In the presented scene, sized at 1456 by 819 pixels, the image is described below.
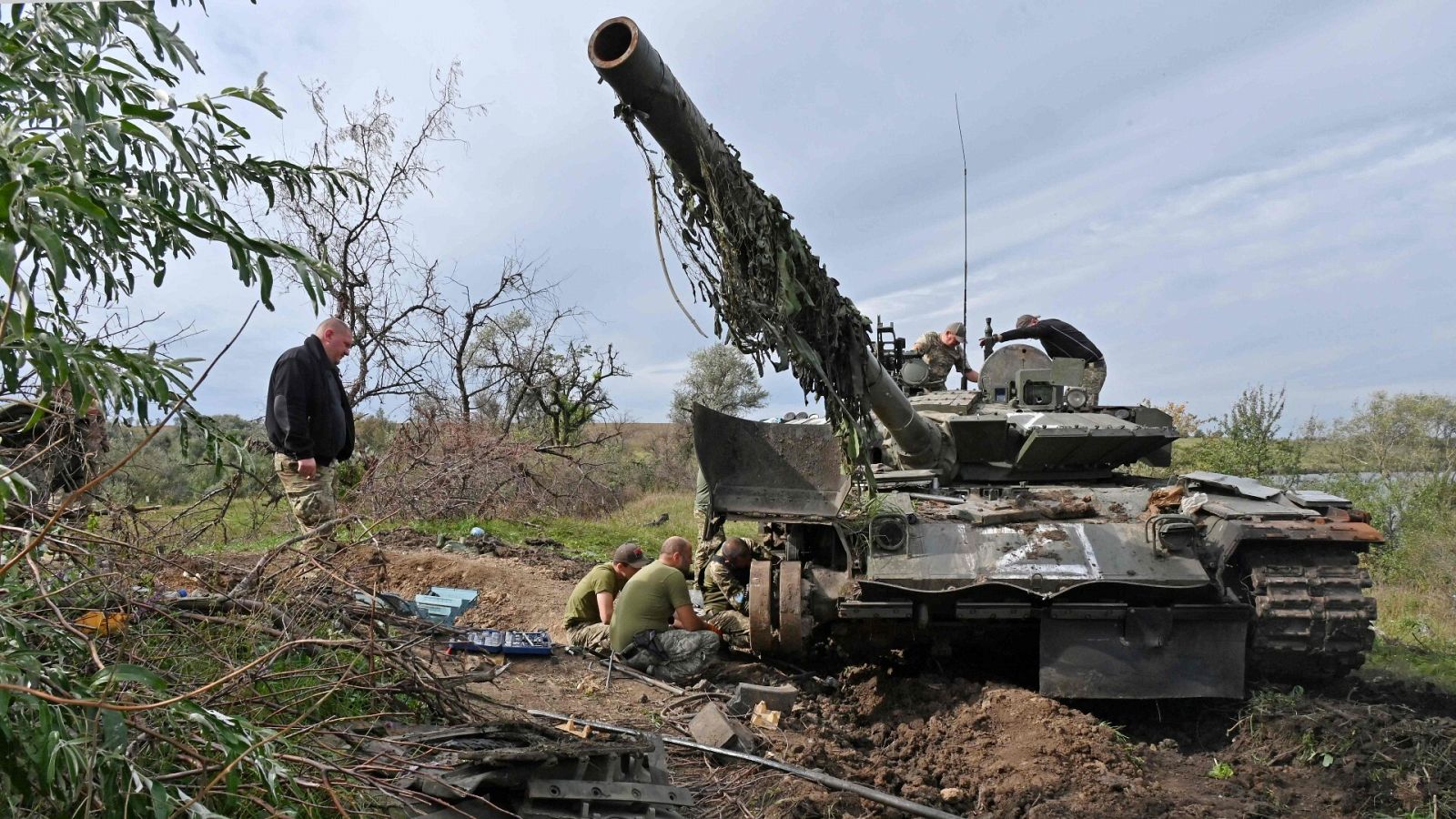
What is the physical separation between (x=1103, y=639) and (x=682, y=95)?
3.82 meters

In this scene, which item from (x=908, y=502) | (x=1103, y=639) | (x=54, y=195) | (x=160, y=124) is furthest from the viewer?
(x=908, y=502)

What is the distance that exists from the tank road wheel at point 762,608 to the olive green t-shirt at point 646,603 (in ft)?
1.84

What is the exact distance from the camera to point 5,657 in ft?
6.89

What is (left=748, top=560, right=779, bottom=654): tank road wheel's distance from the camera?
20.6 ft

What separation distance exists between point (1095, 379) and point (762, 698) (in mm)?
4536

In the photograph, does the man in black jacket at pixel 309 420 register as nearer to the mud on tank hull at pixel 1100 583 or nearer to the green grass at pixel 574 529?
the mud on tank hull at pixel 1100 583

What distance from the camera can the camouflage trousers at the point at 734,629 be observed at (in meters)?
7.21

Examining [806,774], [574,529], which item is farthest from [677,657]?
[574,529]

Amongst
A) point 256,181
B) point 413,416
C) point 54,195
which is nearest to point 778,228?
point 256,181

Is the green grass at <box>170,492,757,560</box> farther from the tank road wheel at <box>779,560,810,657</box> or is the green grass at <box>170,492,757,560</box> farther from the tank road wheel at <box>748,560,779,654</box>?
the tank road wheel at <box>779,560,810,657</box>

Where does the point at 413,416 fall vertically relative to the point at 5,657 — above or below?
above

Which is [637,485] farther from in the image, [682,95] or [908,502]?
[682,95]

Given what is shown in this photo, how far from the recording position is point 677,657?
6.45 meters

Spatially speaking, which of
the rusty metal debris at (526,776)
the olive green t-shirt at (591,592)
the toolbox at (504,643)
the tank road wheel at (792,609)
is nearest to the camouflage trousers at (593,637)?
the olive green t-shirt at (591,592)
